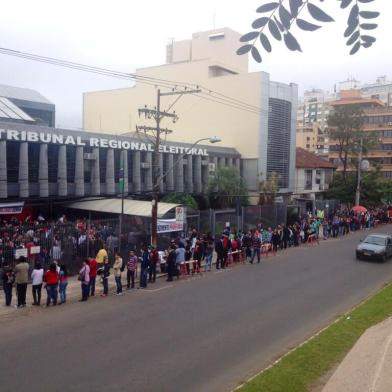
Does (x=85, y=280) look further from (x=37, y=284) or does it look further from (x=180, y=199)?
(x=180, y=199)

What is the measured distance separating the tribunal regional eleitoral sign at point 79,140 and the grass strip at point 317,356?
55.4 ft

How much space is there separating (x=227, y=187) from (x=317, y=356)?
2697 centimetres

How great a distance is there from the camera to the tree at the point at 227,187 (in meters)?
35.8

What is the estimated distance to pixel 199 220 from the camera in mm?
26641

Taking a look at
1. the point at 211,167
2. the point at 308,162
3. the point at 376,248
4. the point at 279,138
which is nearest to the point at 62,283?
the point at 376,248

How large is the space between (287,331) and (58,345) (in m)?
5.19

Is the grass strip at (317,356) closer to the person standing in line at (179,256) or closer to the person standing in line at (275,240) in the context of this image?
the person standing in line at (179,256)

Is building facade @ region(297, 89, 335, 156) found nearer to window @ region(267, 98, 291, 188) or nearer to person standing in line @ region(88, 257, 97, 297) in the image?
window @ region(267, 98, 291, 188)

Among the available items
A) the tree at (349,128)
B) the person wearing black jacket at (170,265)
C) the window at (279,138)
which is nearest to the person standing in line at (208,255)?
the person wearing black jacket at (170,265)

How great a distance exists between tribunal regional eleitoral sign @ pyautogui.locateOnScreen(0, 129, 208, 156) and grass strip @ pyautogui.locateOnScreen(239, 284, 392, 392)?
16.9 m

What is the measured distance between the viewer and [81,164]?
3000 cm

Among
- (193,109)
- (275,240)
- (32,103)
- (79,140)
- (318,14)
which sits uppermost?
(32,103)

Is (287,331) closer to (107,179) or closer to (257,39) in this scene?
(257,39)

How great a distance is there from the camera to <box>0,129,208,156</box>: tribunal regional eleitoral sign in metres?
26.4
